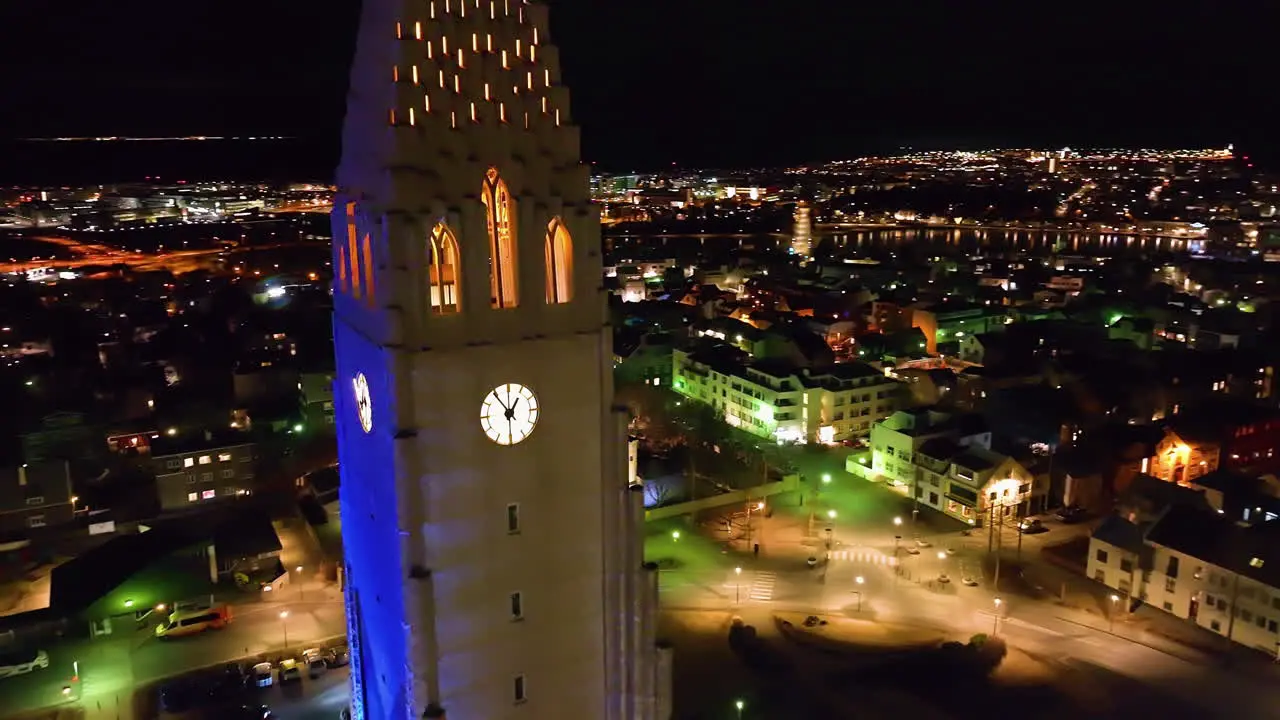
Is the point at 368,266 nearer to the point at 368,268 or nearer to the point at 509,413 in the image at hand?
the point at 368,268

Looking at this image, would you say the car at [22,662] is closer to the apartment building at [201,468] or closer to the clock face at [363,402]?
the apartment building at [201,468]

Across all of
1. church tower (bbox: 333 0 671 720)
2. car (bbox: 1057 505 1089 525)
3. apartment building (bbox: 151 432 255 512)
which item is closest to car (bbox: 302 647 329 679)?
church tower (bbox: 333 0 671 720)

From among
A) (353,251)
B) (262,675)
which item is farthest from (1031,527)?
(353,251)

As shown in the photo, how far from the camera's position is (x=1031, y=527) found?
21.1 meters

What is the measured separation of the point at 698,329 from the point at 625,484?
3310 centimetres

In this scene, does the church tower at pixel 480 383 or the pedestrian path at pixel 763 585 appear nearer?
the church tower at pixel 480 383

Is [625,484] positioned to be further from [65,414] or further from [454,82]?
[65,414]

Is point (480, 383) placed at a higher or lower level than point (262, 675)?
higher

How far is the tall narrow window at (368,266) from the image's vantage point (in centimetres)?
598

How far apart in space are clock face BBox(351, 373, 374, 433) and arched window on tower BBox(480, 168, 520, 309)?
1.25 meters

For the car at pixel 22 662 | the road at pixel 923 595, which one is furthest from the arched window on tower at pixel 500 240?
the car at pixel 22 662

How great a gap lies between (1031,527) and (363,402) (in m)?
18.8

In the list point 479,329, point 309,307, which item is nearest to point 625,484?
point 479,329

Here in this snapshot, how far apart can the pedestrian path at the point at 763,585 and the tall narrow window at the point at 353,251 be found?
44.1 feet
